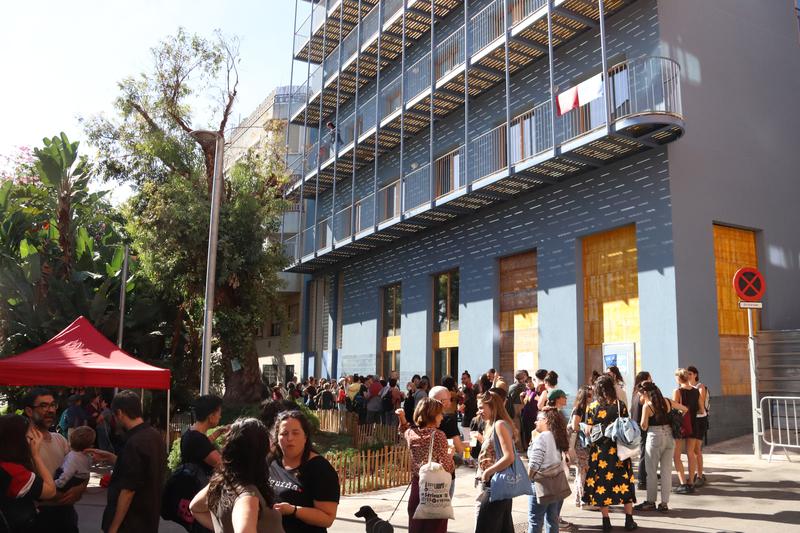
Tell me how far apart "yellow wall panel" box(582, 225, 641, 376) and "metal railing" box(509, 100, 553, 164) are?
2.73m

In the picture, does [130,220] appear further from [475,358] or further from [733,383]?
[733,383]

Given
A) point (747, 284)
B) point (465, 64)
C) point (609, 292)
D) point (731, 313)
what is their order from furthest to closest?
point (465, 64) < point (609, 292) < point (731, 313) < point (747, 284)

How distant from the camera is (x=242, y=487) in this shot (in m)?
3.21

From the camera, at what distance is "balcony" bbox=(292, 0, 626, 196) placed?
16656 millimetres

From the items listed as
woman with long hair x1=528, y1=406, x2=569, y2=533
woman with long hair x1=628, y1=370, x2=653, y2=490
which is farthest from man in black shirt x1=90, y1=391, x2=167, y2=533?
woman with long hair x1=628, y1=370, x2=653, y2=490

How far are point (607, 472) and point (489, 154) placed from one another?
12.8 m

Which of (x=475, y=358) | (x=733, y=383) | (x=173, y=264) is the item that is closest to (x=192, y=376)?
(x=173, y=264)

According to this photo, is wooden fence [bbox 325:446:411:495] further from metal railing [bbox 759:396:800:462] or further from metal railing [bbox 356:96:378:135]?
metal railing [bbox 356:96:378:135]

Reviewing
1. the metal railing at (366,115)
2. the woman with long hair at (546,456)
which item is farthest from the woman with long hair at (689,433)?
the metal railing at (366,115)

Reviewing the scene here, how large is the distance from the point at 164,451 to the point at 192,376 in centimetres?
1765

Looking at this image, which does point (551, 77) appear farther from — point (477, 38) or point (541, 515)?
point (541, 515)

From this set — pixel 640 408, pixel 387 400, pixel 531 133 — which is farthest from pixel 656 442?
pixel 531 133

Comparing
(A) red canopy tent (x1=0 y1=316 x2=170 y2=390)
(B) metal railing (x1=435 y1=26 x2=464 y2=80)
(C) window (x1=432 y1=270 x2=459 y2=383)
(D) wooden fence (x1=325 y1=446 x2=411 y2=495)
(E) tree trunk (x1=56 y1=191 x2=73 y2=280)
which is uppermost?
(B) metal railing (x1=435 y1=26 x2=464 y2=80)

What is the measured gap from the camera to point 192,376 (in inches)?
855
